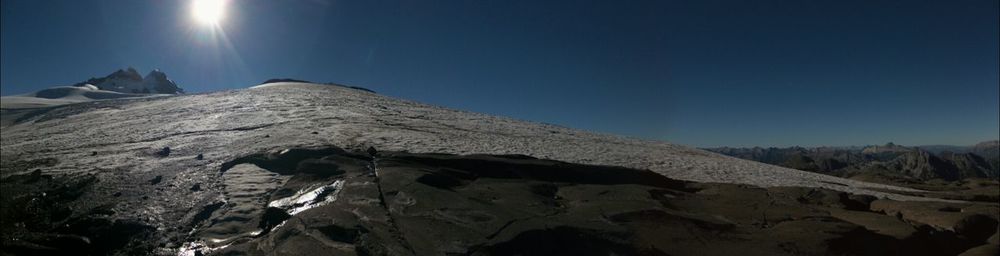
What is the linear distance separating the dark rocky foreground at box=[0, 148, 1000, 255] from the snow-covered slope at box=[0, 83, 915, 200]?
4.77 feet

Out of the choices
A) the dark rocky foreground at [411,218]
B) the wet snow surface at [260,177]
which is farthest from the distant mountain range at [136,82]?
the dark rocky foreground at [411,218]

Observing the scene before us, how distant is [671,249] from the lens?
6.55 m

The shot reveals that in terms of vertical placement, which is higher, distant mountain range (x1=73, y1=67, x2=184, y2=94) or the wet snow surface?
distant mountain range (x1=73, y1=67, x2=184, y2=94)

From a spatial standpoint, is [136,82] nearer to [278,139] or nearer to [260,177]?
[278,139]

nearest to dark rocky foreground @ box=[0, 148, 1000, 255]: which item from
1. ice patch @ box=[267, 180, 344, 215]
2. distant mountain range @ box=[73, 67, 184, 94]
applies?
ice patch @ box=[267, 180, 344, 215]

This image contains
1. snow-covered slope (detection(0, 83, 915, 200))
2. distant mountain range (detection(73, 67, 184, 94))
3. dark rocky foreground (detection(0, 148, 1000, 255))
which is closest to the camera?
dark rocky foreground (detection(0, 148, 1000, 255))

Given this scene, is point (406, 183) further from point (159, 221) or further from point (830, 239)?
point (830, 239)

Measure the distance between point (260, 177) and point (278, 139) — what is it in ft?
13.3

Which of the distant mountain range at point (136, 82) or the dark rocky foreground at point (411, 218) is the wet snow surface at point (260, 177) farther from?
the distant mountain range at point (136, 82)

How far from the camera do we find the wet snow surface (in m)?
6.58

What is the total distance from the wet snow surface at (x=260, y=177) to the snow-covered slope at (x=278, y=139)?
9cm

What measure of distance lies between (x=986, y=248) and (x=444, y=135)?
14170mm

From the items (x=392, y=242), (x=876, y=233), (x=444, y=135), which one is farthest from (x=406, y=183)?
(x=444, y=135)

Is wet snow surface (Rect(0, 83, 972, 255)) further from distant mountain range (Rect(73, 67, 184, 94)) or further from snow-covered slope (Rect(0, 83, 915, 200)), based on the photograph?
distant mountain range (Rect(73, 67, 184, 94))
